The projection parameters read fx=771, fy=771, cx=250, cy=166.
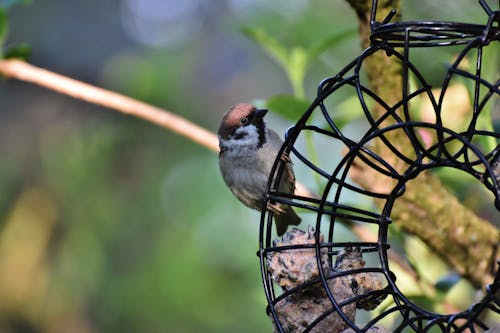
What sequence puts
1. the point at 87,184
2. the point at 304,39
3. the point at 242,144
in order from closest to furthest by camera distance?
1. the point at 242,144
2. the point at 304,39
3. the point at 87,184

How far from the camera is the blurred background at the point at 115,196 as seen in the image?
2916 millimetres

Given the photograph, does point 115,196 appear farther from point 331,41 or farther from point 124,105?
point 331,41

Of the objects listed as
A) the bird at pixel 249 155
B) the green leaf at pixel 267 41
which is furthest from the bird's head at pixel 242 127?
the green leaf at pixel 267 41

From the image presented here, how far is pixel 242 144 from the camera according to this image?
4.58ft

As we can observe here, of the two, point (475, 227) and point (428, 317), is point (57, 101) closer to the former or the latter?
point (475, 227)

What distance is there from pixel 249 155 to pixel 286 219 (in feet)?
0.44

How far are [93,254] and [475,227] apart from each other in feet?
6.93

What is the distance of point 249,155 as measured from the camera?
141 centimetres

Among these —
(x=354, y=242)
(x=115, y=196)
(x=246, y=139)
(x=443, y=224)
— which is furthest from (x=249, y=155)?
(x=115, y=196)

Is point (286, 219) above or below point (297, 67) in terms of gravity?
below

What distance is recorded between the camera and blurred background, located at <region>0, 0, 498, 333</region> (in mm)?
2916

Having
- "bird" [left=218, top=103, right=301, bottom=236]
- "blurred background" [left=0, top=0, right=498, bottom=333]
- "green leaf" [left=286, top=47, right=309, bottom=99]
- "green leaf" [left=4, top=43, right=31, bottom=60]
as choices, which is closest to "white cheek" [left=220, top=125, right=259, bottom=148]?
"bird" [left=218, top=103, right=301, bottom=236]

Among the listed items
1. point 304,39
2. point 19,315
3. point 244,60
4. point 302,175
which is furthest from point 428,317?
point 244,60

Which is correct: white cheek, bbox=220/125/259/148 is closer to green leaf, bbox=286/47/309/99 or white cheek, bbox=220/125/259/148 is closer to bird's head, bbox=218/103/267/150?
bird's head, bbox=218/103/267/150
